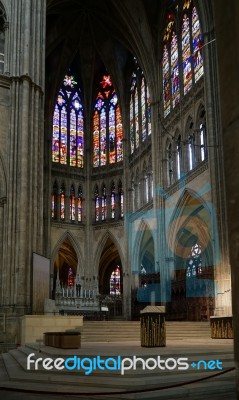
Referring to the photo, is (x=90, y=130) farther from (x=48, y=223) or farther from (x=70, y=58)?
(x=48, y=223)

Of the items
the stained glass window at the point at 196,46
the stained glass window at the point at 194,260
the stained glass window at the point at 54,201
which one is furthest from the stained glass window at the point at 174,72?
the stained glass window at the point at 54,201

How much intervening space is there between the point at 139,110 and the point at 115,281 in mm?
15540

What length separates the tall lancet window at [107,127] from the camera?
1516 inches

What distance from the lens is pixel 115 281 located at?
140 ft

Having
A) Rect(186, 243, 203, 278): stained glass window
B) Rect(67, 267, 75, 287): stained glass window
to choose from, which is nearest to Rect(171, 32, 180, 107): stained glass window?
Rect(186, 243, 203, 278): stained glass window

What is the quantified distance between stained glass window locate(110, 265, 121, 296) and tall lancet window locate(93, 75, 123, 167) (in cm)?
1008

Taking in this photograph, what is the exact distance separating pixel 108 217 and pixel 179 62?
1328 centimetres

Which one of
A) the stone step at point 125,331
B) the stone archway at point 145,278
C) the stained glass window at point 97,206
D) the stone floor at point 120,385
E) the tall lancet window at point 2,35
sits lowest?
the stone step at point 125,331

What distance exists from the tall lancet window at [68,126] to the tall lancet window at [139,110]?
183 inches

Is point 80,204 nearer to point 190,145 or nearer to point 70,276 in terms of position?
point 70,276

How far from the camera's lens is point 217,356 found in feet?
29.8

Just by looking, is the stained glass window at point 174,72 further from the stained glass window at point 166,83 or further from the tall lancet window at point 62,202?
the tall lancet window at point 62,202

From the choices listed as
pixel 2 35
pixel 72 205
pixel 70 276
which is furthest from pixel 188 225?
pixel 70 276

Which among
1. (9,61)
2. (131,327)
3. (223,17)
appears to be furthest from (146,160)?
(223,17)
